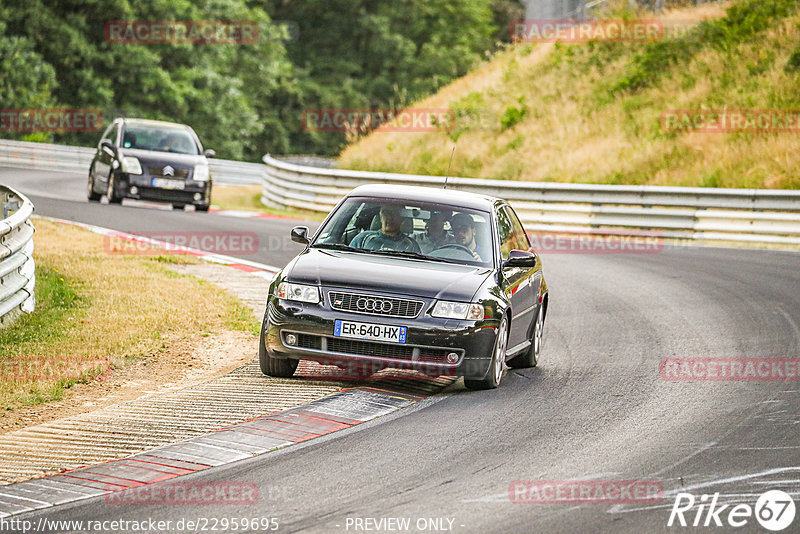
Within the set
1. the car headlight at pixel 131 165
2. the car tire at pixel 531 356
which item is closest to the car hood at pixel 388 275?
the car tire at pixel 531 356

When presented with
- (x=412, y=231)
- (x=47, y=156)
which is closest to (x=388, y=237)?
(x=412, y=231)

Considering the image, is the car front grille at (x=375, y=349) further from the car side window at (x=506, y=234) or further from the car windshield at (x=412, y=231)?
the car side window at (x=506, y=234)

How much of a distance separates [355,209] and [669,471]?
4253 millimetres

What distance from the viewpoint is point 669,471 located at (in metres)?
7.04

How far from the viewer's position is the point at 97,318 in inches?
465

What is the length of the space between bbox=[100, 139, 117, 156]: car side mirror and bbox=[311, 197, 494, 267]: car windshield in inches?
607

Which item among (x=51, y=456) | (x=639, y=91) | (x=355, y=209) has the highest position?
(x=639, y=91)

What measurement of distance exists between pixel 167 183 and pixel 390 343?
16638mm

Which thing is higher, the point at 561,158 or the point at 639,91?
the point at 639,91

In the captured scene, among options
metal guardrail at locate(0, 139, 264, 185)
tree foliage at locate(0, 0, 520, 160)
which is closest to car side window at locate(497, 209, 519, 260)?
tree foliage at locate(0, 0, 520, 160)

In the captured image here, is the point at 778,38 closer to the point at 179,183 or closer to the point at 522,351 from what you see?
the point at 179,183

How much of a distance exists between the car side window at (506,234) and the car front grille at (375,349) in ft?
4.78

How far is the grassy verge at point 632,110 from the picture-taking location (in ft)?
92.0

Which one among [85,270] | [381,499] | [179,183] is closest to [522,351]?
[381,499]
